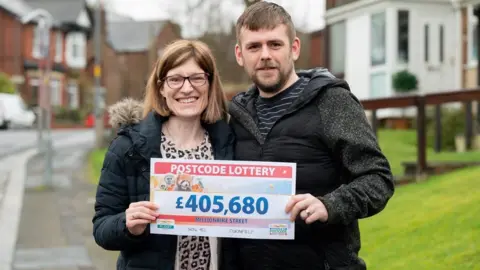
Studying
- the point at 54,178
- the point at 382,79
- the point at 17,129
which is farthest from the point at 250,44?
the point at 17,129

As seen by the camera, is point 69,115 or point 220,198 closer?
point 220,198

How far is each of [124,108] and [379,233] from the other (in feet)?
14.4

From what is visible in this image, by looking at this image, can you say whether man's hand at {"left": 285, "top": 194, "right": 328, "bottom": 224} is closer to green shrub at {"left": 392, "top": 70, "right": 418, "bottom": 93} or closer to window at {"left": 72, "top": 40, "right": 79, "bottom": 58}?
green shrub at {"left": 392, "top": 70, "right": 418, "bottom": 93}

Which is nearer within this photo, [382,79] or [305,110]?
[305,110]

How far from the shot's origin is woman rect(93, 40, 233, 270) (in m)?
3.24

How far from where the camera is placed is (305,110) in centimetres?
316

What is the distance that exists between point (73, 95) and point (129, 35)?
37.1ft

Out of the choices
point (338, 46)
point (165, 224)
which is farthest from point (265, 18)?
point (338, 46)

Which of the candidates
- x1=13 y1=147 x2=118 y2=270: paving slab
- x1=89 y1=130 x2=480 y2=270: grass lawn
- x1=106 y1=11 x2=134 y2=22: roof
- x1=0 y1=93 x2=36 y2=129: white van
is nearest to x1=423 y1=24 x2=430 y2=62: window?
x1=13 y1=147 x2=118 y2=270: paving slab

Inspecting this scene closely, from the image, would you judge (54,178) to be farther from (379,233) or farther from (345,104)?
(345,104)

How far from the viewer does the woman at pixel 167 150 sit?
10.6ft

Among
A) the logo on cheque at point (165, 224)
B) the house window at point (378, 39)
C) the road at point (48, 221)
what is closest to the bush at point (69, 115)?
the house window at point (378, 39)

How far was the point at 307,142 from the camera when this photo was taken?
10.2 feet

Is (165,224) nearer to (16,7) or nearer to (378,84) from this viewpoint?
(378,84)
